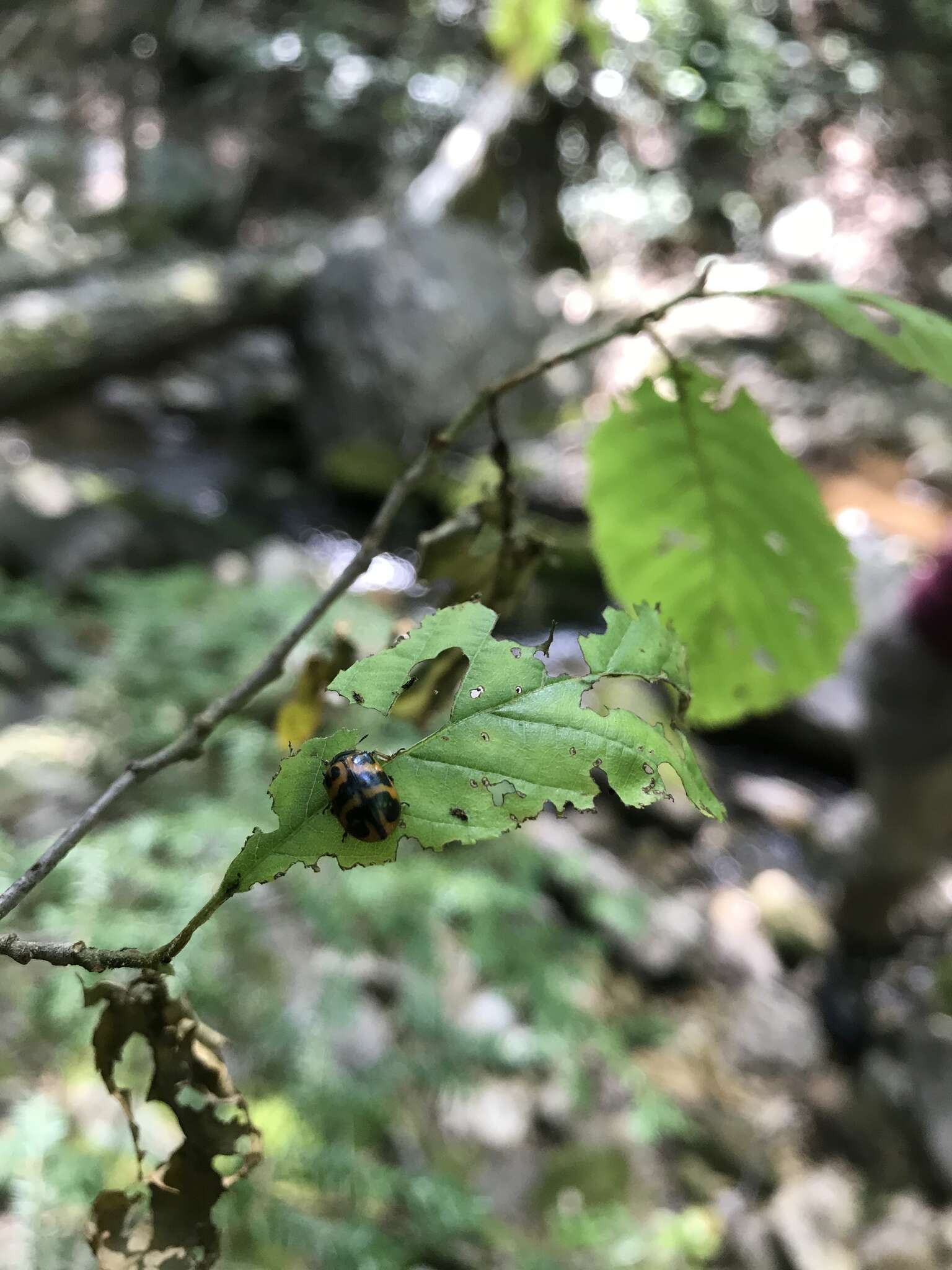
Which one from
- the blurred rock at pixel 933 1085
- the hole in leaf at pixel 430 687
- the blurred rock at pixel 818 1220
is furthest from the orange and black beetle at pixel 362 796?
the blurred rock at pixel 933 1085

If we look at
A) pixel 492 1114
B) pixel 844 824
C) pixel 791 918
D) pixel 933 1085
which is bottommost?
pixel 844 824

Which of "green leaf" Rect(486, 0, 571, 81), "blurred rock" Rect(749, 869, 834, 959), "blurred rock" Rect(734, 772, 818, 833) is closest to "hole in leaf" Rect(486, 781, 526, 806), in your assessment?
"green leaf" Rect(486, 0, 571, 81)

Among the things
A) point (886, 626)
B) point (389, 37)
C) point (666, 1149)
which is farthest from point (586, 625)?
point (389, 37)

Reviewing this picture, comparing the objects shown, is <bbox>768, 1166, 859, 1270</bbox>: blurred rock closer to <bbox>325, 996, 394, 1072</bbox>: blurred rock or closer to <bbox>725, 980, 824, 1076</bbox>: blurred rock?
<bbox>725, 980, 824, 1076</bbox>: blurred rock

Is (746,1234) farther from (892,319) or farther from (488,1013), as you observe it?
(892,319)

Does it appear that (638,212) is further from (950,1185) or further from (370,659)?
(370,659)

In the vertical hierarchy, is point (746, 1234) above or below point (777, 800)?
above

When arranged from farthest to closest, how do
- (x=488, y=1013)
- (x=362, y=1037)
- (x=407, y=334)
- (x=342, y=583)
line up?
(x=407, y=334)
(x=488, y=1013)
(x=362, y=1037)
(x=342, y=583)

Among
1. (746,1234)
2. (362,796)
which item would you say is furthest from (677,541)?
(746,1234)
